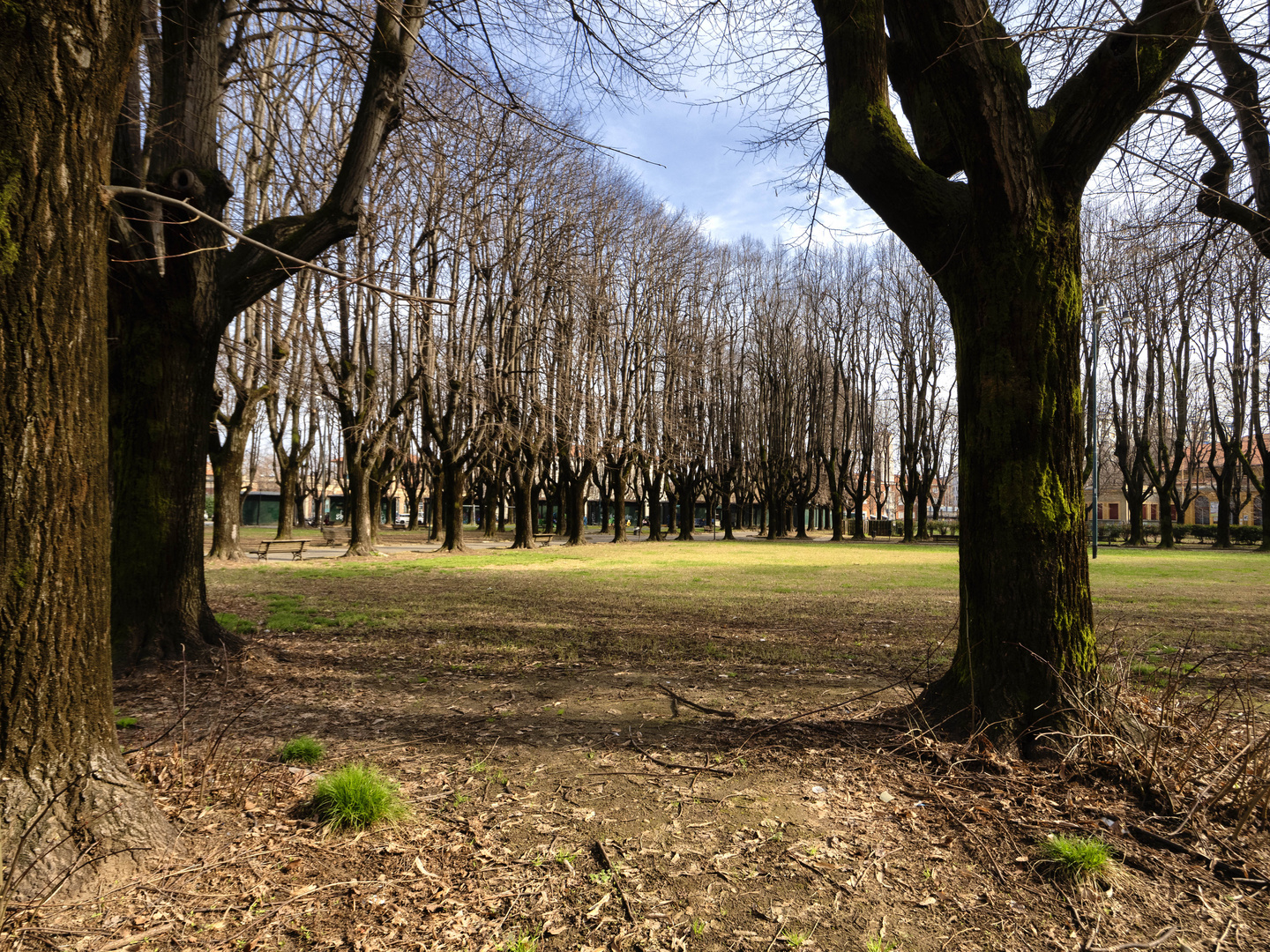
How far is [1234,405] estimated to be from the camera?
2864cm

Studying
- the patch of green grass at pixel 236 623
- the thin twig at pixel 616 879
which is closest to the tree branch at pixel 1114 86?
the thin twig at pixel 616 879

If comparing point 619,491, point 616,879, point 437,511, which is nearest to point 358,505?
point 437,511

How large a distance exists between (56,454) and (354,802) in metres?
1.83

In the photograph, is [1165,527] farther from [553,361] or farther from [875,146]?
[875,146]

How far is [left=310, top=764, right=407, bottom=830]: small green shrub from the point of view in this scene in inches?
115

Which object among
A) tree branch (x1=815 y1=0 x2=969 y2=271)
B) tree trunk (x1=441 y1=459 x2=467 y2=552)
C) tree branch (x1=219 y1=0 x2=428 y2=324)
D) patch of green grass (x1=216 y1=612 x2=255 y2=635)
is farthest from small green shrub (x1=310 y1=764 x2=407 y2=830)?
tree trunk (x1=441 y1=459 x2=467 y2=552)

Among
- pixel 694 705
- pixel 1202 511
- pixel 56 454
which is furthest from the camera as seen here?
pixel 1202 511

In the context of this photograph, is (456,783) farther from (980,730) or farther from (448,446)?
(448,446)

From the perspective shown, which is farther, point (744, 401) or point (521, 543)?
point (744, 401)

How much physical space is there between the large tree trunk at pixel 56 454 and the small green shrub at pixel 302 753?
101 cm

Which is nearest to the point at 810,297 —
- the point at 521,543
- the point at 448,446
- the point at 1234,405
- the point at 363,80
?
the point at 1234,405

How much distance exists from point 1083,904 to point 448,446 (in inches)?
792

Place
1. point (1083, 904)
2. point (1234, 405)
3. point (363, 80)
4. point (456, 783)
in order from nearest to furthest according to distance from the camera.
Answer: point (1083, 904), point (456, 783), point (363, 80), point (1234, 405)

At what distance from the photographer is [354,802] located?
2963 millimetres
